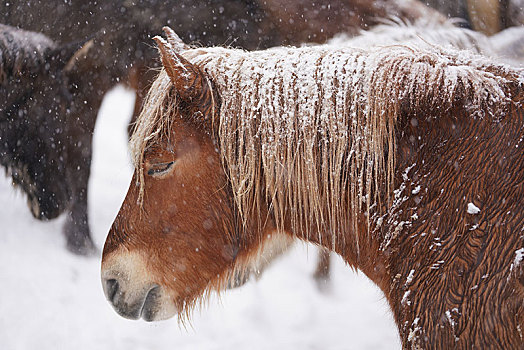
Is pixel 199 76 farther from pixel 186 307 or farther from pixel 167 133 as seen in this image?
pixel 186 307

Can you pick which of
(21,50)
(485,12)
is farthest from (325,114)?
(21,50)

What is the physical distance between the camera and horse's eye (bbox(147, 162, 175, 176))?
160 cm

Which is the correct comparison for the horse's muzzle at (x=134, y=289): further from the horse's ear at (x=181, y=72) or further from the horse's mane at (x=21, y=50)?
the horse's mane at (x=21, y=50)

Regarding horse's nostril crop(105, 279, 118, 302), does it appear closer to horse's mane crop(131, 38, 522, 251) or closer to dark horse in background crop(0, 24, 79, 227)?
horse's mane crop(131, 38, 522, 251)

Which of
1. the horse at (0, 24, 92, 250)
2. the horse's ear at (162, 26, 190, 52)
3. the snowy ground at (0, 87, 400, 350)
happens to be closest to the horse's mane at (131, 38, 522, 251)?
the horse's ear at (162, 26, 190, 52)

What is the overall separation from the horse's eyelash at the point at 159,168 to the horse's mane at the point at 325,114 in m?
0.05

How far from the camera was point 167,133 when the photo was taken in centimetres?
158

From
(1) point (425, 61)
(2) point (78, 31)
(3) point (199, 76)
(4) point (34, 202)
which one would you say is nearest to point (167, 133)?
(3) point (199, 76)

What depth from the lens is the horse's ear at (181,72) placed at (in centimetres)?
145

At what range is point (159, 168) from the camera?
1601mm

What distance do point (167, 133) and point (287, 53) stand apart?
0.49 metres

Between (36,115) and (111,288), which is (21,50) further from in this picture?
(111,288)

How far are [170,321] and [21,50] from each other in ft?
8.49

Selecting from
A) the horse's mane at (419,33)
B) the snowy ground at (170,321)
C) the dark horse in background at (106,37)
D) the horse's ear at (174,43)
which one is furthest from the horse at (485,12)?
the horse's ear at (174,43)
